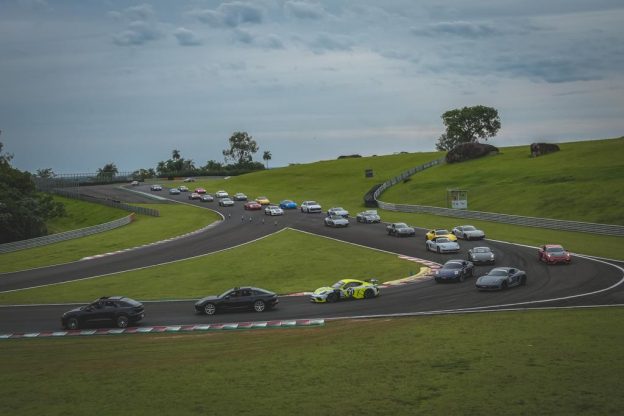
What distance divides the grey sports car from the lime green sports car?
216 inches

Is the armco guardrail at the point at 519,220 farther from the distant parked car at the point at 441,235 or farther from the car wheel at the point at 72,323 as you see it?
the car wheel at the point at 72,323

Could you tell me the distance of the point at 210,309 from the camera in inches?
1272

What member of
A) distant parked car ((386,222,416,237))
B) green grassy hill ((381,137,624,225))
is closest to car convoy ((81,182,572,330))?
distant parked car ((386,222,416,237))

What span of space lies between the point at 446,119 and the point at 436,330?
173490mm

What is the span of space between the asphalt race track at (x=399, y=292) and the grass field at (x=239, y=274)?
5.79ft

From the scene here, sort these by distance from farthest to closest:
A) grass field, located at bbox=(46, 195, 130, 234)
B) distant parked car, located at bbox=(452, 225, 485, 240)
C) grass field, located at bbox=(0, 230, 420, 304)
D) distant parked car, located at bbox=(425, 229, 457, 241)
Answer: grass field, located at bbox=(46, 195, 130, 234) → distant parked car, located at bbox=(452, 225, 485, 240) → distant parked car, located at bbox=(425, 229, 457, 241) → grass field, located at bbox=(0, 230, 420, 304)

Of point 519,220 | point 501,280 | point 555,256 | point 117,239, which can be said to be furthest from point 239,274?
point 519,220

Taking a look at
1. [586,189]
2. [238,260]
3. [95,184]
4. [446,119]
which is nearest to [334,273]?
[238,260]

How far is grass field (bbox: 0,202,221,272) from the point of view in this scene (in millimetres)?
54500

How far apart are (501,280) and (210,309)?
1490 centimetres

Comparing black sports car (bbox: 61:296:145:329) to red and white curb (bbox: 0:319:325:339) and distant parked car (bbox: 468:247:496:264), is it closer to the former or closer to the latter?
red and white curb (bbox: 0:319:325:339)

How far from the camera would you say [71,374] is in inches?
866

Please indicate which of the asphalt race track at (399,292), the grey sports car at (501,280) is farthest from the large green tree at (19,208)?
the grey sports car at (501,280)

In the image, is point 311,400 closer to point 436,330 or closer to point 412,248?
point 436,330
